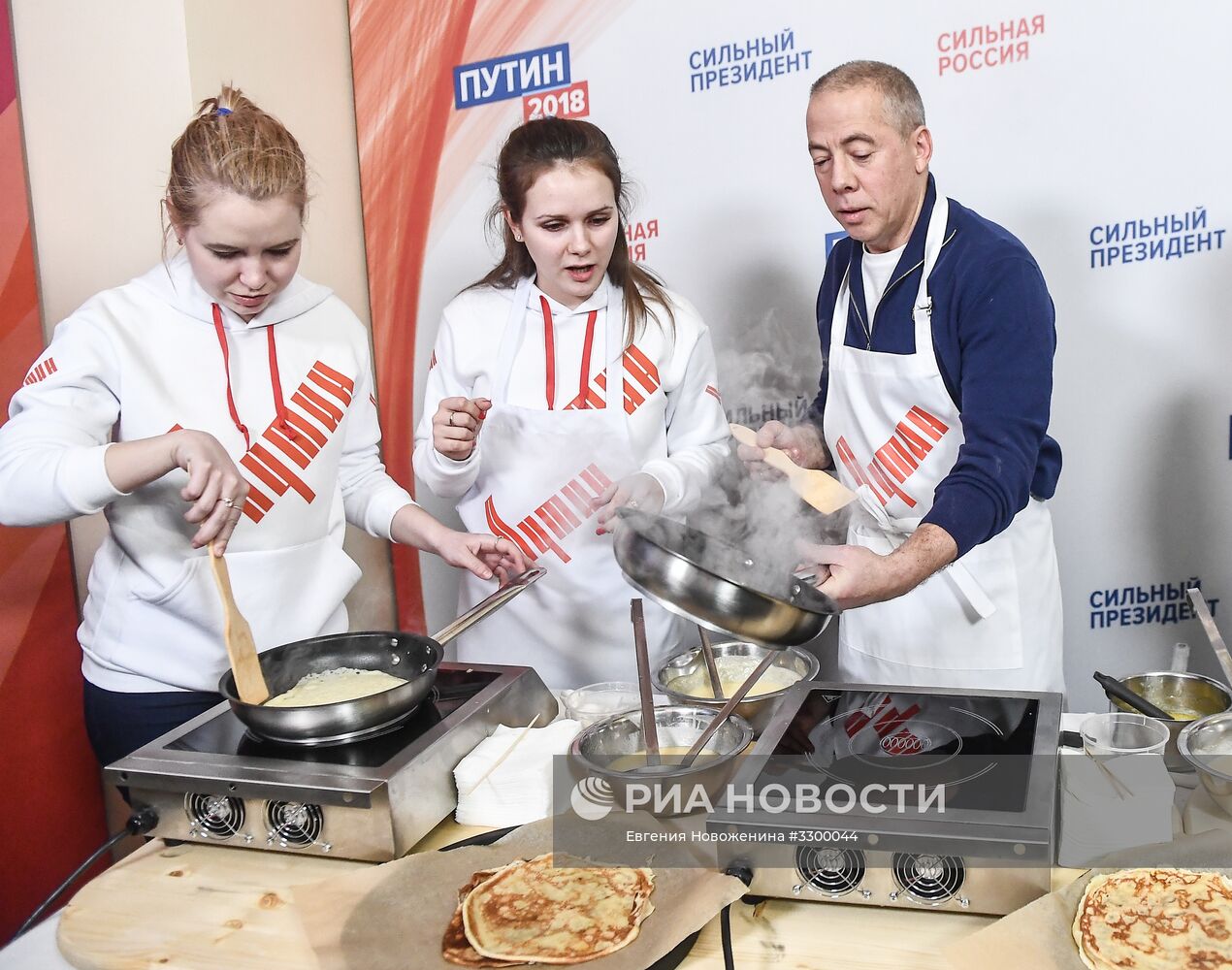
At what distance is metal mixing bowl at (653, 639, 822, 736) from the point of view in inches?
71.1

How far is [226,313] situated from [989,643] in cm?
188

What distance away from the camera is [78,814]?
9.89ft

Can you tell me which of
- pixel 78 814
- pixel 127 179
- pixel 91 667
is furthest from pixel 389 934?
pixel 127 179

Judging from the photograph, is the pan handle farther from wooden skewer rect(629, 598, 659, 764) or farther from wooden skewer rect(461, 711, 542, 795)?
wooden skewer rect(629, 598, 659, 764)

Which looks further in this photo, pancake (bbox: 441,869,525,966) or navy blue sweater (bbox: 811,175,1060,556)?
navy blue sweater (bbox: 811,175,1060,556)

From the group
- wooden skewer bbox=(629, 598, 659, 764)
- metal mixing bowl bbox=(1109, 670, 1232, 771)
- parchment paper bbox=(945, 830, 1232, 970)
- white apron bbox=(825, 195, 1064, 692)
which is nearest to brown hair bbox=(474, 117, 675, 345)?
white apron bbox=(825, 195, 1064, 692)

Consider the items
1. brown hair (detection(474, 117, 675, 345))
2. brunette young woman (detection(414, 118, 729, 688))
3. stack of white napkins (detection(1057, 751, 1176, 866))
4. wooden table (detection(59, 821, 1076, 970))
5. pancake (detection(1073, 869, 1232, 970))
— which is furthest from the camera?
brunette young woman (detection(414, 118, 729, 688))

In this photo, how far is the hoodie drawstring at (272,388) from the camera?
222 cm

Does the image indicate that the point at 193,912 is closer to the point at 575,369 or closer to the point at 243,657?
the point at 243,657

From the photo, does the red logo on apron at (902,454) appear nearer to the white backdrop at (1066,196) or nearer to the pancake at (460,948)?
the white backdrop at (1066,196)

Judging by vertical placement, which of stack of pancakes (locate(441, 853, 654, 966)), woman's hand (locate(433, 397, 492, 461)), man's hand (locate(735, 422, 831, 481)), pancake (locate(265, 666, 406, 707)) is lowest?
stack of pancakes (locate(441, 853, 654, 966))

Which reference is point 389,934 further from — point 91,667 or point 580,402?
point 580,402

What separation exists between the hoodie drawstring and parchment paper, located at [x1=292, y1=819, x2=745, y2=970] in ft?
3.56

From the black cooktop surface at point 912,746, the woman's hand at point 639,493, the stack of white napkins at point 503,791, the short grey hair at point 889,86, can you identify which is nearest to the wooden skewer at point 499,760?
the stack of white napkins at point 503,791
